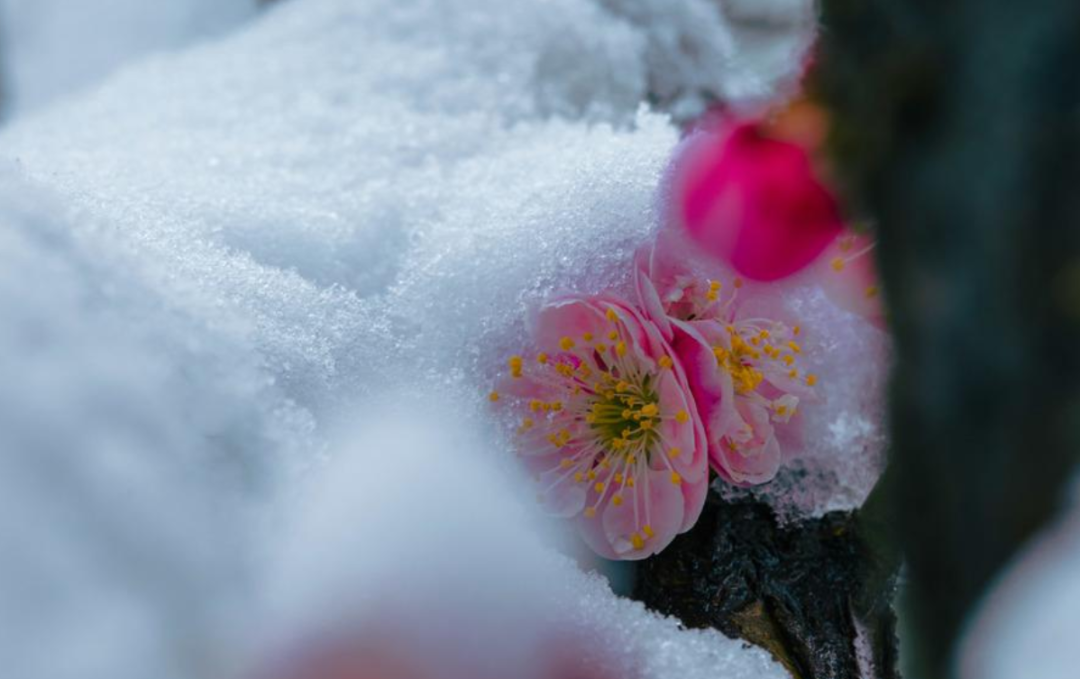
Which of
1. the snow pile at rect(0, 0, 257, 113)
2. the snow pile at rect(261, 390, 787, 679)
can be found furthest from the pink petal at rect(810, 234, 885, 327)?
the snow pile at rect(0, 0, 257, 113)

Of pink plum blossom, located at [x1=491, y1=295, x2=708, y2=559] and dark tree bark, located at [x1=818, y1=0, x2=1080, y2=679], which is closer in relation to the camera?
dark tree bark, located at [x1=818, y1=0, x2=1080, y2=679]

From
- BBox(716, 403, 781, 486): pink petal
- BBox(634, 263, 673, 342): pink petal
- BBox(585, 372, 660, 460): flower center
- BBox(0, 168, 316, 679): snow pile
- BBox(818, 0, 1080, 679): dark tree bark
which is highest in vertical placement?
BBox(0, 168, 316, 679): snow pile

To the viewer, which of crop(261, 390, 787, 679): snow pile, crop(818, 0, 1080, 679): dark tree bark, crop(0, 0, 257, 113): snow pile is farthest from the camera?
crop(0, 0, 257, 113): snow pile

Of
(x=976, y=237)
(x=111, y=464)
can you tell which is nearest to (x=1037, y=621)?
(x=976, y=237)

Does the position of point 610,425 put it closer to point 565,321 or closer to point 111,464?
point 565,321

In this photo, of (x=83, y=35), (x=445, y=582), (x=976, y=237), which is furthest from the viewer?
(x=83, y=35)

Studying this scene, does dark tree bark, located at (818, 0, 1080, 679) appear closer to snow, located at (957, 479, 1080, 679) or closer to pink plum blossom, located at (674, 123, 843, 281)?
snow, located at (957, 479, 1080, 679)

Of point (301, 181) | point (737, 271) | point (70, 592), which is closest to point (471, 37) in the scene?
point (301, 181)
